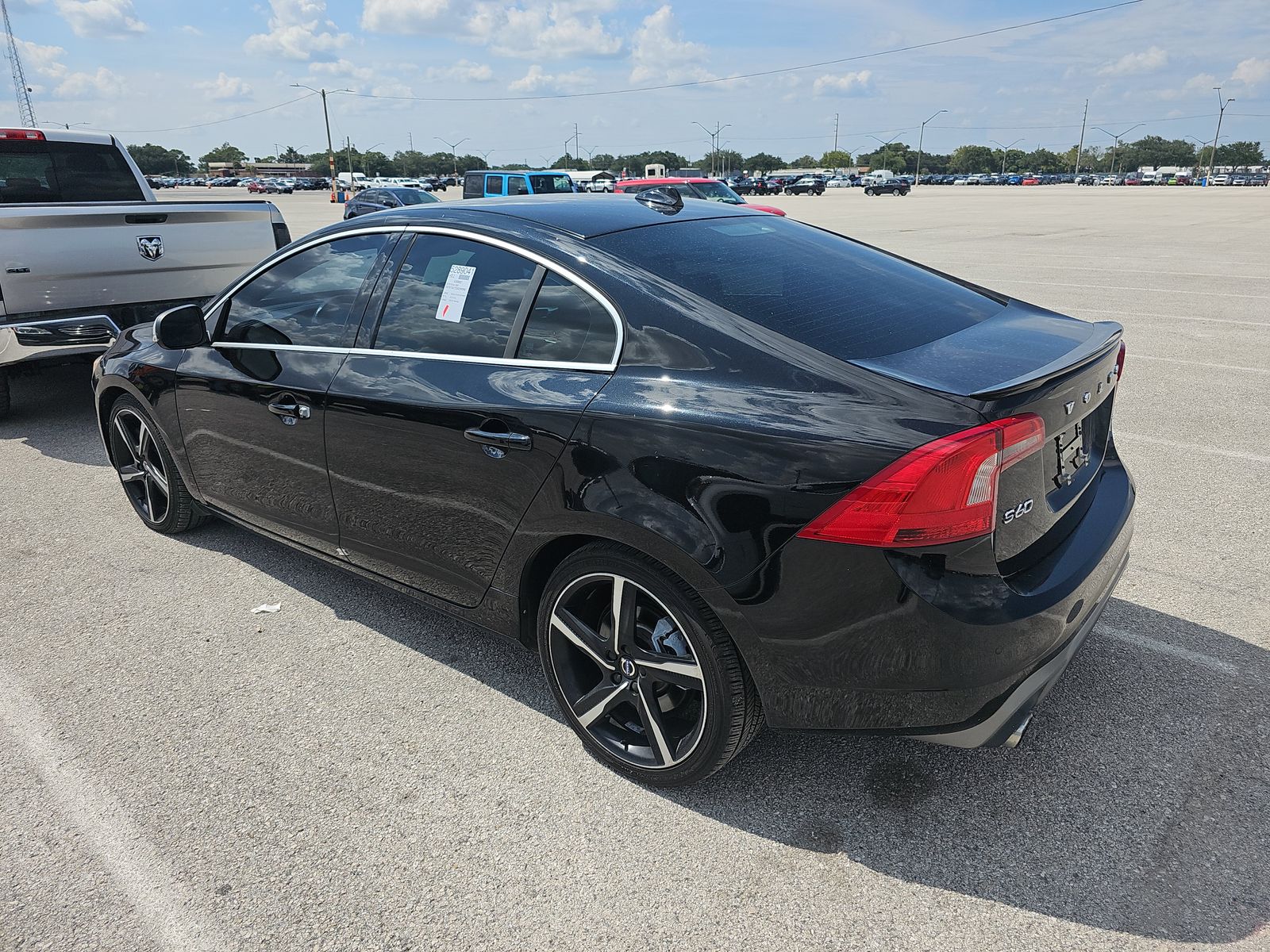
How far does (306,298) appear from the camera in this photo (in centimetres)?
367

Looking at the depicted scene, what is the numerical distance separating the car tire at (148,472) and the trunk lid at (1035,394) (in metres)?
3.57

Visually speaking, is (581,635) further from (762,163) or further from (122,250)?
(762,163)

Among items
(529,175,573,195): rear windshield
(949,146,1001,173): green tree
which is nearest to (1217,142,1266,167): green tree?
(949,146,1001,173): green tree

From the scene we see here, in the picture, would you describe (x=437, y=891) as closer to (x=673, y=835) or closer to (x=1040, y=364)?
(x=673, y=835)

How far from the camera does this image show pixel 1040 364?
2449 millimetres

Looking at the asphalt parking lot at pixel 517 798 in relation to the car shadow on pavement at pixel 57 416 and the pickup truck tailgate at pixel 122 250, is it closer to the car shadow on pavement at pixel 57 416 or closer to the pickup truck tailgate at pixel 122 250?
the car shadow on pavement at pixel 57 416

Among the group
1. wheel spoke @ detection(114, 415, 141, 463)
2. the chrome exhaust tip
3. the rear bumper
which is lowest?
the chrome exhaust tip

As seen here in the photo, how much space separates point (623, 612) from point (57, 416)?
6.54 m

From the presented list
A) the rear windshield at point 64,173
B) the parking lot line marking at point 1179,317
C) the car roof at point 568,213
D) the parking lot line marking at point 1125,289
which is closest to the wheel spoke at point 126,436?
the car roof at point 568,213

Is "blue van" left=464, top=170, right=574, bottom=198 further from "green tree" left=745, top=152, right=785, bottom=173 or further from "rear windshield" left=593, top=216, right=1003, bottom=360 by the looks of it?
"green tree" left=745, top=152, right=785, bottom=173

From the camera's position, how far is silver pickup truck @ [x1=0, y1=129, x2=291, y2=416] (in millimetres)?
5930

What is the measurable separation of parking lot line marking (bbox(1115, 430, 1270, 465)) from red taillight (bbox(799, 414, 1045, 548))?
4.22 m

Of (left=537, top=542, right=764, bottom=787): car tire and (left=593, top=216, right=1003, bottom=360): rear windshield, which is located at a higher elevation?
(left=593, top=216, right=1003, bottom=360): rear windshield

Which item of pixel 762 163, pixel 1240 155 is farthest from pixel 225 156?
pixel 1240 155
